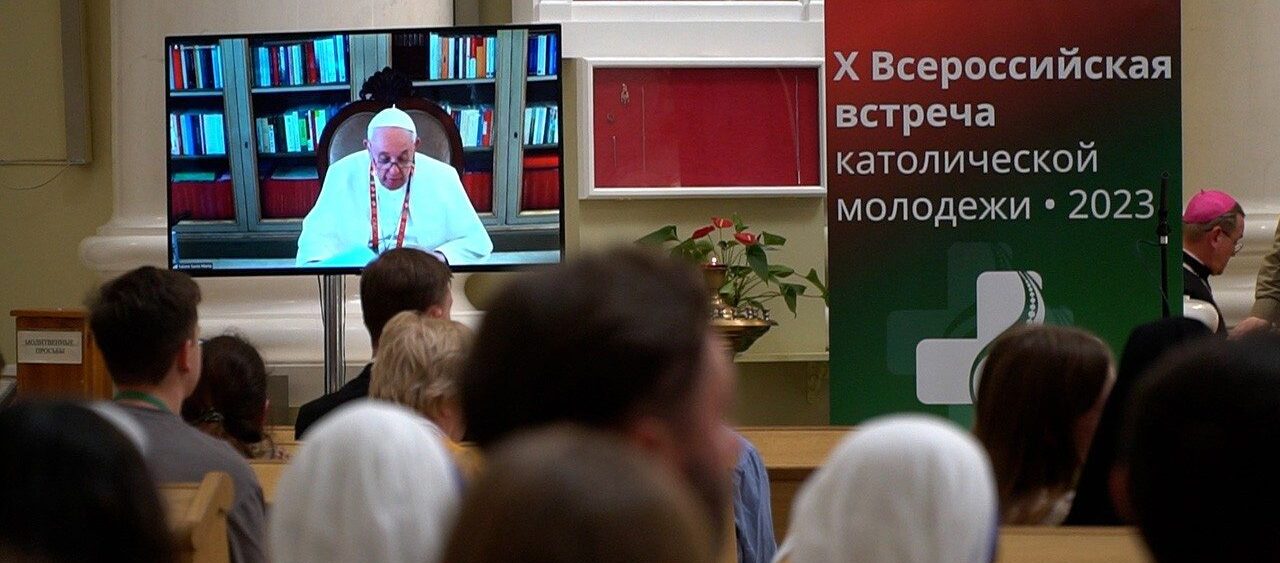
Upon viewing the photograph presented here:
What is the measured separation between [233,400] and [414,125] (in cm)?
174

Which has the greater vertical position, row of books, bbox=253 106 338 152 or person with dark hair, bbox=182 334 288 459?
row of books, bbox=253 106 338 152

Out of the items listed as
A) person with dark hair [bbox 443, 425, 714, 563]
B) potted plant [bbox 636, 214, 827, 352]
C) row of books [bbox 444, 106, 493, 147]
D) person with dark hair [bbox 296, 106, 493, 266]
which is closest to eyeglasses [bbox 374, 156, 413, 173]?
person with dark hair [bbox 296, 106, 493, 266]

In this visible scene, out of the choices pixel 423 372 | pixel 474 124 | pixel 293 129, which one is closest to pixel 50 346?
pixel 293 129

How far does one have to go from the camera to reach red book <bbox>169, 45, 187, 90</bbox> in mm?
5125

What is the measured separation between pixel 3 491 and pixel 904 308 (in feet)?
11.8

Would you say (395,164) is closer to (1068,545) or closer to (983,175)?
(983,175)

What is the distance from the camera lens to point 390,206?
4.98m

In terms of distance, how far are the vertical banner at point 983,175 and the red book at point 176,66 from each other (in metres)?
2.07

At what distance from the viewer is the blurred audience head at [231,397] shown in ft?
11.4

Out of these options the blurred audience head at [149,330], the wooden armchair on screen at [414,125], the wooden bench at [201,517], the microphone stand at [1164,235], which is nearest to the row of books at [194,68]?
the wooden armchair on screen at [414,125]

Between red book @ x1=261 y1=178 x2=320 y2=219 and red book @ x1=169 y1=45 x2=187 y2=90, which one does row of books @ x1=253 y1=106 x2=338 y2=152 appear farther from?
red book @ x1=169 y1=45 x2=187 y2=90

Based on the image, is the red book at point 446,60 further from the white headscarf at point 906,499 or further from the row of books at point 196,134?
the white headscarf at point 906,499

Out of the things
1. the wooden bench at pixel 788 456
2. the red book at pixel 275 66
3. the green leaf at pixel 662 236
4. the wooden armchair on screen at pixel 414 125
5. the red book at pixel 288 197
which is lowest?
the wooden bench at pixel 788 456

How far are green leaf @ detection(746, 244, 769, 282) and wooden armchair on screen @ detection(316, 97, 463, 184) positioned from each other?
1309 millimetres
